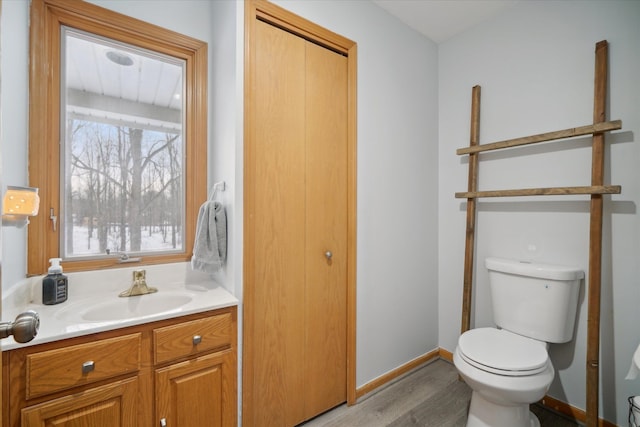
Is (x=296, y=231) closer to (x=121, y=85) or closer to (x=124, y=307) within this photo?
(x=124, y=307)

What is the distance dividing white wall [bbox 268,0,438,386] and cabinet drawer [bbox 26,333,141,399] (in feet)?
4.16

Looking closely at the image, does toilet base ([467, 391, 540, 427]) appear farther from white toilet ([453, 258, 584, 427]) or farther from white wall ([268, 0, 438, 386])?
white wall ([268, 0, 438, 386])

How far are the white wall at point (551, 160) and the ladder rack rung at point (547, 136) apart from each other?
0.13 metres

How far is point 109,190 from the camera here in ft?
5.37

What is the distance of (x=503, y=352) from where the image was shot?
1587 millimetres

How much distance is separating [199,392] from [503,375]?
1.41m

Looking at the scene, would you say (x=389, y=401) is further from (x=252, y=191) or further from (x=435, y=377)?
(x=252, y=191)

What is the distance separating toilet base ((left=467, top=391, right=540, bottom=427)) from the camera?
1.54m

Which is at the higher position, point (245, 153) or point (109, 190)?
point (245, 153)

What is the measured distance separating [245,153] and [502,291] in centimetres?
175

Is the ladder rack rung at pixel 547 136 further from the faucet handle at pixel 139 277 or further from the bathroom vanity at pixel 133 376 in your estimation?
the faucet handle at pixel 139 277

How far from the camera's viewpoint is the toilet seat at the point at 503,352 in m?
1.45

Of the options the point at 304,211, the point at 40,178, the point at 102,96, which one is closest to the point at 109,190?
the point at 40,178

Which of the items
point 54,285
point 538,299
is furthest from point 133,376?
point 538,299
